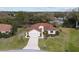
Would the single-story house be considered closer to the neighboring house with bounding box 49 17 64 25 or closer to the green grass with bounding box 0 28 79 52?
the green grass with bounding box 0 28 79 52

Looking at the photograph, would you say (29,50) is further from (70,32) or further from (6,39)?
(70,32)

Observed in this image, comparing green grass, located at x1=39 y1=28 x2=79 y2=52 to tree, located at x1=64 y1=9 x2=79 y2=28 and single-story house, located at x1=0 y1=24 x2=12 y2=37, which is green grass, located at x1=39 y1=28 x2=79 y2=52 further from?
single-story house, located at x1=0 y1=24 x2=12 y2=37

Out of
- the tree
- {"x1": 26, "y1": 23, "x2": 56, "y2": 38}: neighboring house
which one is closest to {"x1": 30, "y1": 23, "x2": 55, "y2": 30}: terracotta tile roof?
{"x1": 26, "y1": 23, "x2": 56, "y2": 38}: neighboring house

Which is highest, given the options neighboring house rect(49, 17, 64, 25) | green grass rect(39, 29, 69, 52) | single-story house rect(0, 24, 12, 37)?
neighboring house rect(49, 17, 64, 25)

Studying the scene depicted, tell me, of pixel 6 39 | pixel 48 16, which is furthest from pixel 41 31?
pixel 6 39

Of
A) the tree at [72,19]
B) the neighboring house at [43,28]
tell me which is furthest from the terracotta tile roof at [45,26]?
the tree at [72,19]

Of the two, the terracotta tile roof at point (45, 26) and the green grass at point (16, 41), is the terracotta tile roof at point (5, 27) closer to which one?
the green grass at point (16, 41)

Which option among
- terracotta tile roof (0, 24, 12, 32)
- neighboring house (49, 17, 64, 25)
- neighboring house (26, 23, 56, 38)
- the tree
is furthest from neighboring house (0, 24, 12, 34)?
the tree

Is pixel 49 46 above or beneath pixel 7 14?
beneath

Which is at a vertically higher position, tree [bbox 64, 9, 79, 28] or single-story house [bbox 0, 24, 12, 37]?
tree [bbox 64, 9, 79, 28]


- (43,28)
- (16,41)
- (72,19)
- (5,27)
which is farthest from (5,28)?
(72,19)

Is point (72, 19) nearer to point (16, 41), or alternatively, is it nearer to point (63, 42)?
point (63, 42)
